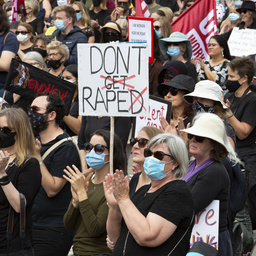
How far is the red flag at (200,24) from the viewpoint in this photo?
10523 millimetres

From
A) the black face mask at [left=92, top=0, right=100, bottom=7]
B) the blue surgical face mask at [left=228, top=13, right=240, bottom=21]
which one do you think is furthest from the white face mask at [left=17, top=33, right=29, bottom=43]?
the blue surgical face mask at [left=228, top=13, right=240, bottom=21]

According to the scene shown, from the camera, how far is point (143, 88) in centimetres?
534

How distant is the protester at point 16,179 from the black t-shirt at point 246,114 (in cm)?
288

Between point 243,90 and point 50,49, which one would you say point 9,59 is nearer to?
point 50,49

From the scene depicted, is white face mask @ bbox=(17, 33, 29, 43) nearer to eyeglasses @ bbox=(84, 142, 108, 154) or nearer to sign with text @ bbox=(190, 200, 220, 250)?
eyeglasses @ bbox=(84, 142, 108, 154)

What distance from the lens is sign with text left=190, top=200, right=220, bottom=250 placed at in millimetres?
4820

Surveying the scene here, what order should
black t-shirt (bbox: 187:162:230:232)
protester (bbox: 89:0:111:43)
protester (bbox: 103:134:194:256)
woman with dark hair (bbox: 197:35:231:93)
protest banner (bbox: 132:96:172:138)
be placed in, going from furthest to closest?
1. protester (bbox: 89:0:111:43)
2. woman with dark hair (bbox: 197:35:231:93)
3. protest banner (bbox: 132:96:172:138)
4. black t-shirt (bbox: 187:162:230:232)
5. protester (bbox: 103:134:194:256)

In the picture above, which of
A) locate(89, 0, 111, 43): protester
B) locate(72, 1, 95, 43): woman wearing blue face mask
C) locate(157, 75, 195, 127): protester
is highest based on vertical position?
locate(89, 0, 111, 43): protester

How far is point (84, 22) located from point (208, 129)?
24.2 feet

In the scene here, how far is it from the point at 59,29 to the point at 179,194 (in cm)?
739

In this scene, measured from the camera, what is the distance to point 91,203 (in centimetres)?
529

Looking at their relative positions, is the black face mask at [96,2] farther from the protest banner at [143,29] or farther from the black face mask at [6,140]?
the black face mask at [6,140]

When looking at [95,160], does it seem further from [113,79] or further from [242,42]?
[242,42]

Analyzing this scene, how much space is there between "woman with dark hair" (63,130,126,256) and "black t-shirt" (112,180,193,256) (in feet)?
2.79
